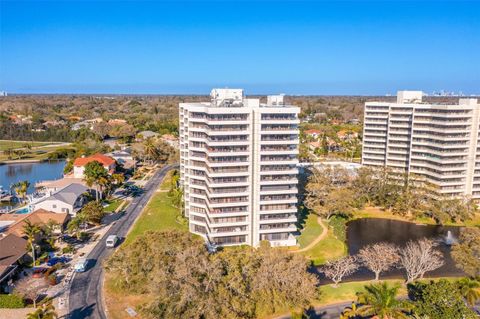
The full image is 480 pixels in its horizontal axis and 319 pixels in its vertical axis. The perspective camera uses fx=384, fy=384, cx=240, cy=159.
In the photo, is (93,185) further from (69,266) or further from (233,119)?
(233,119)

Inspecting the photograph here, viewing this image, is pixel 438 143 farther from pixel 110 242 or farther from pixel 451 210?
pixel 110 242

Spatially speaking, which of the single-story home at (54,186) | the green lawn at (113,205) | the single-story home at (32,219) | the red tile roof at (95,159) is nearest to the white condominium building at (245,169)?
the single-story home at (32,219)

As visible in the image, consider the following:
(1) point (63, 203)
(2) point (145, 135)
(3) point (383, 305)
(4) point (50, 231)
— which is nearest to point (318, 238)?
(3) point (383, 305)

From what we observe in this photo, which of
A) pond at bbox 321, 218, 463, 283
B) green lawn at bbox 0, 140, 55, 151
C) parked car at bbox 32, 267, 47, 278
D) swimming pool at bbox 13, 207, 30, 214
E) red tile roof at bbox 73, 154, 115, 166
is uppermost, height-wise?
red tile roof at bbox 73, 154, 115, 166

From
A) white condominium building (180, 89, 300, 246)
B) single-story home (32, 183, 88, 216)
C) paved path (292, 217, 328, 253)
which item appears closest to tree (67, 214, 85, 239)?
single-story home (32, 183, 88, 216)

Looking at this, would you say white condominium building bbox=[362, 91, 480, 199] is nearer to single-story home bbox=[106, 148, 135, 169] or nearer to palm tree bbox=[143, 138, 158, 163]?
palm tree bbox=[143, 138, 158, 163]

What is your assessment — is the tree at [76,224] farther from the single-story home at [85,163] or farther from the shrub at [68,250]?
the single-story home at [85,163]
